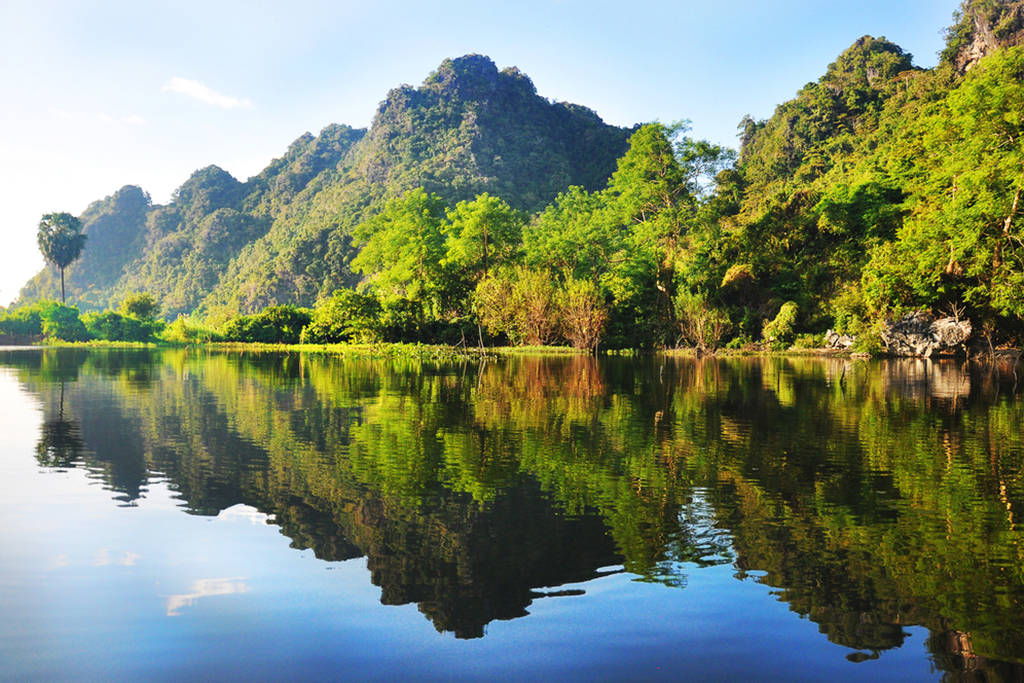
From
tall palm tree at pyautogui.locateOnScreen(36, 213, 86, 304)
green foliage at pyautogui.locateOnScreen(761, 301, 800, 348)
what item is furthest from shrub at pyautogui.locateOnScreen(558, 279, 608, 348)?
tall palm tree at pyautogui.locateOnScreen(36, 213, 86, 304)

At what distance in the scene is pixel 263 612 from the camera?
4188mm

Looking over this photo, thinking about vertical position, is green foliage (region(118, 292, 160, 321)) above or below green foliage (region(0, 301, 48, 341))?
above

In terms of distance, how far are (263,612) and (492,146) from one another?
363 ft

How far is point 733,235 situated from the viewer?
4925 centimetres

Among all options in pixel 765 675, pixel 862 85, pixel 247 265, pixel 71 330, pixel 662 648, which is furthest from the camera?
pixel 247 265

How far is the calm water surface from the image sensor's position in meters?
3.63

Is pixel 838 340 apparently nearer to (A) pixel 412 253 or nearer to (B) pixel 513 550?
(A) pixel 412 253

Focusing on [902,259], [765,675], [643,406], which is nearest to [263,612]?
[765,675]

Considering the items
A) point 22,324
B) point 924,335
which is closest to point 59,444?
point 924,335

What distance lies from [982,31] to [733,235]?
42.5 m

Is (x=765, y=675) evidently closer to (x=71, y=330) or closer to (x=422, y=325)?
(x=422, y=325)

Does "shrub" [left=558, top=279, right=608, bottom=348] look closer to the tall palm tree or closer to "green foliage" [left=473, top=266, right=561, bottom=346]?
"green foliage" [left=473, top=266, right=561, bottom=346]

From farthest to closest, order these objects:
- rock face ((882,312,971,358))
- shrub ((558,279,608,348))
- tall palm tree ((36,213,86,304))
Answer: tall palm tree ((36,213,86,304)) → shrub ((558,279,608,348)) → rock face ((882,312,971,358))

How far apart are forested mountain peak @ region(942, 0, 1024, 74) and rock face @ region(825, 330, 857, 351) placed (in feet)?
143
